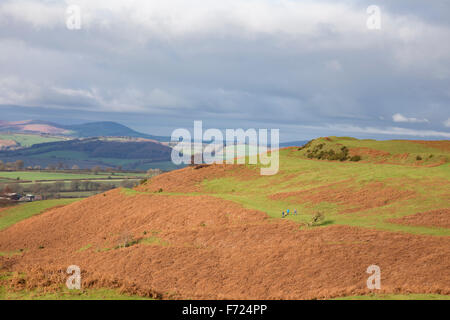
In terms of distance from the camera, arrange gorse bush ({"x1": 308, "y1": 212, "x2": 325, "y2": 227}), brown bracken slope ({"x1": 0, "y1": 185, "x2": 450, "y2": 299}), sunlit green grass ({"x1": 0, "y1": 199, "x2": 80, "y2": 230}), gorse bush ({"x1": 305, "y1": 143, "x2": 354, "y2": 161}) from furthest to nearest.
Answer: gorse bush ({"x1": 305, "y1": 143, "x2": 354, "y2": 161}) < sunlit green grass ({"x1": 0, "y1": 199, "x2": 80, "y2": 230}) < gorse bush ({"x1": 308, "y1": 212, "x2": 325, "y2": 227}) < brown bracken slope ({"x1": 0, "y1": 185, "x2": 450, "y2": 299})

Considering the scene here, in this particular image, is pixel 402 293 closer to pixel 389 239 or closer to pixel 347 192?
pixel 389 239

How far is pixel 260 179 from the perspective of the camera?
46.8 metres

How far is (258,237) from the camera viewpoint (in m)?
26.6

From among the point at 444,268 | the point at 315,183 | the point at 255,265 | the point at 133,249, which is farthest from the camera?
the point at 315,183

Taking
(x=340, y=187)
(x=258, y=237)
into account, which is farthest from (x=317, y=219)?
(x=340, y=187)

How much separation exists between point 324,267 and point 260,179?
25447mm

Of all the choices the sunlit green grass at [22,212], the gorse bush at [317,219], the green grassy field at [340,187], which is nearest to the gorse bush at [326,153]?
the green grassy field at [340,187]

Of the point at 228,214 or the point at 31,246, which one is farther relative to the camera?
the point at 31,246

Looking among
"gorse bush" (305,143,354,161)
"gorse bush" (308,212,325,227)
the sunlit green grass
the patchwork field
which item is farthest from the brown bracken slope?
"gorse bush" (305,143,354,161)

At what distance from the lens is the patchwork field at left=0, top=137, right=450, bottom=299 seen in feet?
64.1

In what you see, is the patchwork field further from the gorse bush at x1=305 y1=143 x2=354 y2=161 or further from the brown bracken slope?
the gorse bush at x1=305 y1=143 x2=354 y2=161

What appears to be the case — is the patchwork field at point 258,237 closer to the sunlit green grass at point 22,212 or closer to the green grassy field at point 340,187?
the green grassy field at point 340,187

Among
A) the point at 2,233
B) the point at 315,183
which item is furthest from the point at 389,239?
the point at 2,233

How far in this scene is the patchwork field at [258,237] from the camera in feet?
64.1
